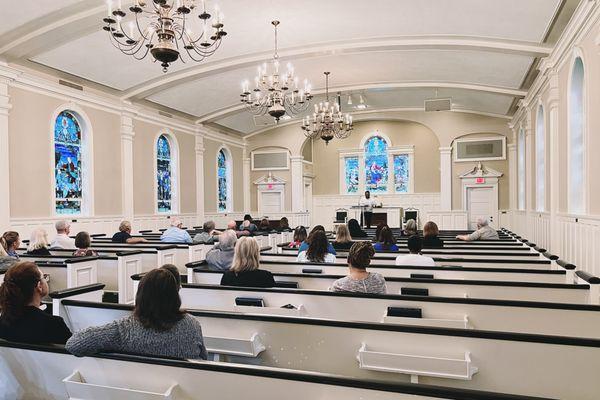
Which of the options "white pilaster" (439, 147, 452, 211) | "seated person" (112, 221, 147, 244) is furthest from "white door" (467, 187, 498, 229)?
"seated person" (112, 221, 147, 244)

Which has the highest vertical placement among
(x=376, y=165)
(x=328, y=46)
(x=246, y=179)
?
(x=328, y=46)

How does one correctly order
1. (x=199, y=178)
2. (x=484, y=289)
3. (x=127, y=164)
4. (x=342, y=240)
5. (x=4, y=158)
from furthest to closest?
(x=199, y=178), (x=127, y=164), (x=4, y=158), (x=342, y=240), (x=484, y=289)

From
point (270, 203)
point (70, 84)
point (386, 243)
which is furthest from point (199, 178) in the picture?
point (386, 243)

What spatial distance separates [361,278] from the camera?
298cm

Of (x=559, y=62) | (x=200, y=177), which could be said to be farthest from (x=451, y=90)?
(x=200, y=177)

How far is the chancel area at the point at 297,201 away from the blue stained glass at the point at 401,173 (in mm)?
55

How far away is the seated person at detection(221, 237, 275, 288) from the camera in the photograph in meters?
3.32

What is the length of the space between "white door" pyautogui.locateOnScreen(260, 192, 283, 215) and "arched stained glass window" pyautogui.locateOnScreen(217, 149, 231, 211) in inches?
57.0

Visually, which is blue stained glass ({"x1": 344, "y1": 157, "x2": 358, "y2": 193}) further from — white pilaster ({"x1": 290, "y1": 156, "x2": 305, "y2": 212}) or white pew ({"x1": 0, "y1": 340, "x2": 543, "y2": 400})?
white pew ({"x1": 0, "y1": 340, "x2": 543, "y2": 400})

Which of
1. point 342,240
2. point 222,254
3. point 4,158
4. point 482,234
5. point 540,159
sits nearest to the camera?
point 222,254

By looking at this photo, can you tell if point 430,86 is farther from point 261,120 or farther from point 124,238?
point 124,238

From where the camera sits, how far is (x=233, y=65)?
346 inches

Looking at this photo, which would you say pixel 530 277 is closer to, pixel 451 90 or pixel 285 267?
pixel 285 267

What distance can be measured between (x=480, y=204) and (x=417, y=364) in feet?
43.2
